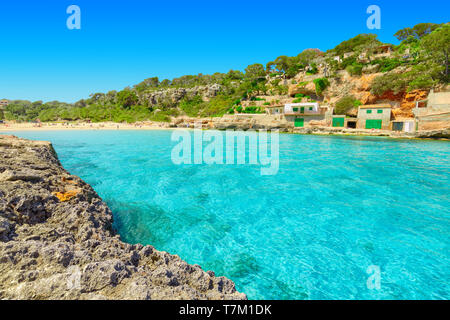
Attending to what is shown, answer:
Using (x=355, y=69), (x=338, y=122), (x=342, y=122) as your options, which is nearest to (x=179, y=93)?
(x=355, y=69)

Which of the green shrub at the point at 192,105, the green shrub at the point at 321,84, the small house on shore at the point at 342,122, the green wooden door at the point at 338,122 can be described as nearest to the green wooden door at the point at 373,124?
the small house on shore at the point at 342,122

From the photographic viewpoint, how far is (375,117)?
1225 inches

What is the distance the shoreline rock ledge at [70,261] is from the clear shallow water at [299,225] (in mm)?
1451

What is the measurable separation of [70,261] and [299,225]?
4.78 metres

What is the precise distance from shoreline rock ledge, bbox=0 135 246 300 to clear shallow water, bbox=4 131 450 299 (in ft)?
4.76

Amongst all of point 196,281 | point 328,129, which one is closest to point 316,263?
point 196,281

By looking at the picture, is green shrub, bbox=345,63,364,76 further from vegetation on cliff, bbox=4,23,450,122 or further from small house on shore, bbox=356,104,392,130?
small house on shore, bbox=356,104,392,130

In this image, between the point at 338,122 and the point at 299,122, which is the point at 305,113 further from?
the point at 338,122

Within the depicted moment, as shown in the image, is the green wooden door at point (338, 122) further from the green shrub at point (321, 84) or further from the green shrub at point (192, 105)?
the green shrub at point (192, 105)

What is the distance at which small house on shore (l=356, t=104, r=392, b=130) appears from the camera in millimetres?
30244

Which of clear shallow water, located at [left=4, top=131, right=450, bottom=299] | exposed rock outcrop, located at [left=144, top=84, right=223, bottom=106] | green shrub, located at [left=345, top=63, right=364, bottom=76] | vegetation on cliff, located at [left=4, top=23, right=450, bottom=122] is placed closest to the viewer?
clear shallow water, located at [left=4, top=131, right=450, bottom=299]

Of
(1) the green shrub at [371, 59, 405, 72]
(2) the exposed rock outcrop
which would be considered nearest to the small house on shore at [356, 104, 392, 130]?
(1) the green shrub at [371, 59, 405, 72]
